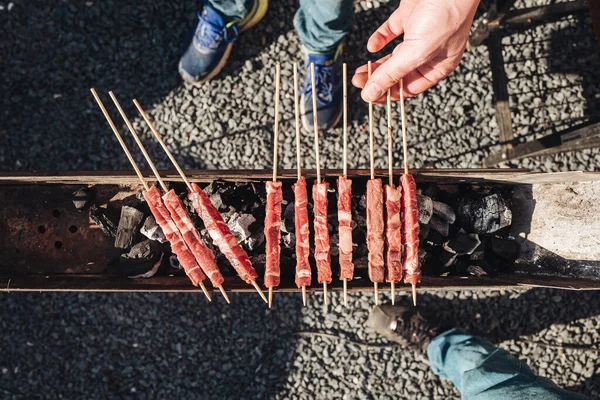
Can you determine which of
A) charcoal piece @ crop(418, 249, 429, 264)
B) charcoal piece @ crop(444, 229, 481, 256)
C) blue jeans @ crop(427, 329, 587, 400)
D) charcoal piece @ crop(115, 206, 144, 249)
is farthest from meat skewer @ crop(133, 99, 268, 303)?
blue jeans @ crop(427, 329, 587, 400)

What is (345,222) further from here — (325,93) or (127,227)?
(325,93)

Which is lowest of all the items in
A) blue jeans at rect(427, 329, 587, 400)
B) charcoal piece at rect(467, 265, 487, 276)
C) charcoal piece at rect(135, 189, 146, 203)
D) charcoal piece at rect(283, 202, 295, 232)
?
blue jeans at rect(427, 329, 587, 400)

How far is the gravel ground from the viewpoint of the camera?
4312 millimetres

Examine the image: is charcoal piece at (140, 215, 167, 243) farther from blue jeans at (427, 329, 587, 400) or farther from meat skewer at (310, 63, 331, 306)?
blue jeans at (427, 329, 587, 400)

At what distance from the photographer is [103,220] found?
10.9 feet

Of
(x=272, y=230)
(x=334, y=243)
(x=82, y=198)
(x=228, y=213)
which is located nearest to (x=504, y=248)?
(x=334, y=243)

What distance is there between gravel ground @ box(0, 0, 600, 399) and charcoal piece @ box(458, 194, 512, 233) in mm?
1048

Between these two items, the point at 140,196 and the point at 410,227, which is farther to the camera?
the point at 140,196

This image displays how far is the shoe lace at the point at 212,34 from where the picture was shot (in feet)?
13.6

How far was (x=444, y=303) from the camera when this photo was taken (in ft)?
14.5

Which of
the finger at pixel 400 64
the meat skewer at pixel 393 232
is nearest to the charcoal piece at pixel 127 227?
the meat skewer at pixel 393 232

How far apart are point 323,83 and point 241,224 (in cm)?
180

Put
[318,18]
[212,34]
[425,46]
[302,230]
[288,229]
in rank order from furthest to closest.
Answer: [212,34]
[318,18]
[288,229]
[302,230]
[425,46]

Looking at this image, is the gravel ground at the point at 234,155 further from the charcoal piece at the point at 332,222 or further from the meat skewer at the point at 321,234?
the meat skewer at the point at 321,234
